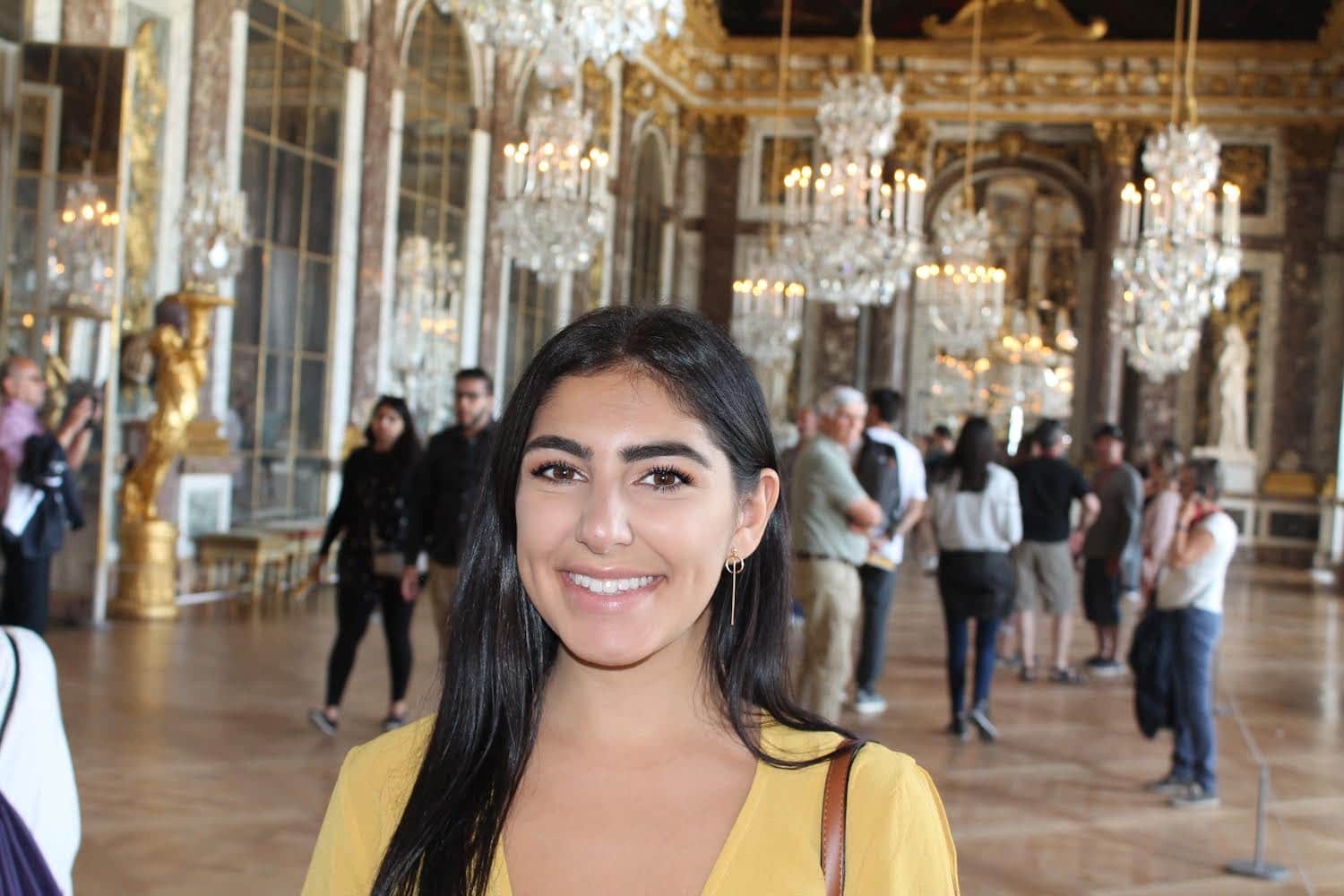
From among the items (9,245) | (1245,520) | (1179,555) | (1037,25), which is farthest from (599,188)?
(1245,520)

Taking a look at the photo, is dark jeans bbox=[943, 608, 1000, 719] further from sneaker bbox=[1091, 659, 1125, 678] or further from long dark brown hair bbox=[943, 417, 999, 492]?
sneaker bbox=[1091, 659, 1125, 678]

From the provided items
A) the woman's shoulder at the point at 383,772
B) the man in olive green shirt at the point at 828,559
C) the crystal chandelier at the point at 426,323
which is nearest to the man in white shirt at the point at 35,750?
the woman's shoulder at the point at 383,772

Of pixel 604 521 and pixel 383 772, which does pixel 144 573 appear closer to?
pixel 383 772

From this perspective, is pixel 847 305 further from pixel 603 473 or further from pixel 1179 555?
pixel 603 473

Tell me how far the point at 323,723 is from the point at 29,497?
2.16 m

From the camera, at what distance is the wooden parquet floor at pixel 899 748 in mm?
4984

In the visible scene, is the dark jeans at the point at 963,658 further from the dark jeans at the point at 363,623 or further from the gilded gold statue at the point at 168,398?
the gilded gold statue at the point at 168,398

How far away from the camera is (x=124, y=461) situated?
10.4m

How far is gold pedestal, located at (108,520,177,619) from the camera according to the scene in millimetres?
9891

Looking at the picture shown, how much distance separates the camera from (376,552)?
675 cm

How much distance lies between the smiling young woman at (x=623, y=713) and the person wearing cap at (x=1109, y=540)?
8.69m

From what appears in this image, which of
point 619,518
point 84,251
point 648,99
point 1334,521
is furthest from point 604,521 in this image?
point 1334,521

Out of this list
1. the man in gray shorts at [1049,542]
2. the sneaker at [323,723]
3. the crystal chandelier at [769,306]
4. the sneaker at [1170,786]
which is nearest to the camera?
the sneaker at [1170,786]

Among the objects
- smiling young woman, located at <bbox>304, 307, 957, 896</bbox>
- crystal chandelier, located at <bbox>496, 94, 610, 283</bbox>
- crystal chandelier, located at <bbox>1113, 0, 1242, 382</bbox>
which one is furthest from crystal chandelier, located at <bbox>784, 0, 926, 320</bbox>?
smiling young woman, located at <bbox>304, 307, 957, 896</bbox>
